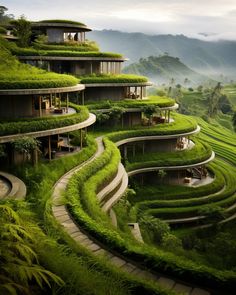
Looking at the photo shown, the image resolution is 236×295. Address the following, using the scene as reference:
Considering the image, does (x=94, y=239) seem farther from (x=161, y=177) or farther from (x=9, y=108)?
(x=161, y=177)

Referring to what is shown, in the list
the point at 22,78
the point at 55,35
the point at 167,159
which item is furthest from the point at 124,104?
the point at 22,78

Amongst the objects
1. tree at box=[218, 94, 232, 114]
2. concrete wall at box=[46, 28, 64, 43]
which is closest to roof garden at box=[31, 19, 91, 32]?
concrete wall at box=[46, 28, 64, 43]

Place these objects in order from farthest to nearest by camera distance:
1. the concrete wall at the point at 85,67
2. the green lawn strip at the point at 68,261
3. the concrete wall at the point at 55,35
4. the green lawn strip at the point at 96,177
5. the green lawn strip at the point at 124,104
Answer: the concrete wall at the point at 55,35, the concrete wall at the point at 85,67, the green lawn strip at the point at 124,104, the green lawn strip at the point at 96,177, the green lawn strip at the point at 68,261

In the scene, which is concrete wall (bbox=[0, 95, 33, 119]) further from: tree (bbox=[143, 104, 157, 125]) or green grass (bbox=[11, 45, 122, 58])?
tree (bbox=[143, 104, 157, 125])

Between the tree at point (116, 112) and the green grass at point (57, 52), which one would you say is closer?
the green grass at point (57, 52)

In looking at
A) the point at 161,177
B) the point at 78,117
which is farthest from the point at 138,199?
the point at 78,117

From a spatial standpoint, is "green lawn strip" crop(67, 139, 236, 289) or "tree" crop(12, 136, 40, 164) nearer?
"green lawn strip" crop(67, 139, 236, 289)

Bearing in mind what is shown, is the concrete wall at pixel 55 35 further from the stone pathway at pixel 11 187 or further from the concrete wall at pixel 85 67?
the stone pathway at pixel 11 187

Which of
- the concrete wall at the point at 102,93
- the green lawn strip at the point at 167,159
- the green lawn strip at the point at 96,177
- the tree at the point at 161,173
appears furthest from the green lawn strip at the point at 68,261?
the concrete wall at the point at 102,93
